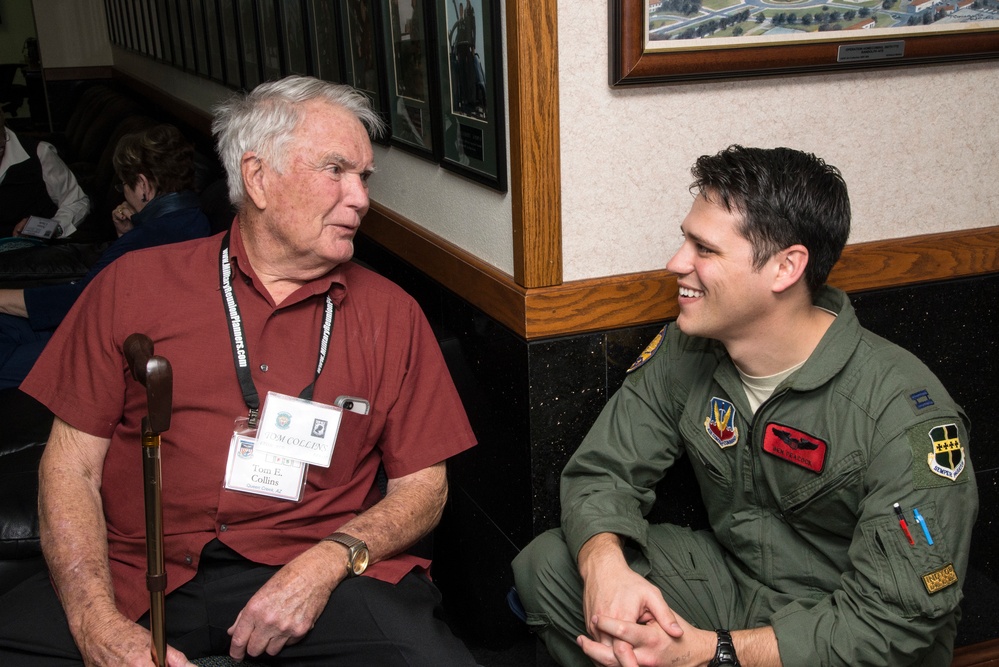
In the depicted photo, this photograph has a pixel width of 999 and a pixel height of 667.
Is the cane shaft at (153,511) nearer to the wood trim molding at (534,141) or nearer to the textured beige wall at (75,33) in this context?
the wood trim molding at (534,141)

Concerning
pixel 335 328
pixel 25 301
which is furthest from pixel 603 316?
pixel 25 301

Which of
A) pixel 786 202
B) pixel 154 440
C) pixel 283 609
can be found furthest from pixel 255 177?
pixel 786 202

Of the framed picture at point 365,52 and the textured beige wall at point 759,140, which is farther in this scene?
the framed picture at point 365,52

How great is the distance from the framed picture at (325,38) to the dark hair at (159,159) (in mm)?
581

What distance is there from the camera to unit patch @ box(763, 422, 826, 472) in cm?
176

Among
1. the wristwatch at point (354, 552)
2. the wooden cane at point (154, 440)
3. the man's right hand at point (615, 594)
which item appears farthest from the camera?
the wristwatch at point (354, 552)

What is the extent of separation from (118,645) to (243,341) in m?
0.60

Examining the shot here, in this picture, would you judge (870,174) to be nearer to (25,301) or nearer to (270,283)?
(270,283)

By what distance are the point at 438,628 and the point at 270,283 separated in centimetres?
79

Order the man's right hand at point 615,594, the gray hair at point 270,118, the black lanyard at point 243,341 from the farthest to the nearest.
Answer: the gray hair at point 270,118, the black lanyard at point 243,341, the man's right hand at point 615,594

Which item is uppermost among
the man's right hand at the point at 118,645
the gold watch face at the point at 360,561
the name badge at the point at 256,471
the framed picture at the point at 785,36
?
the framed picture at the point at 785,36

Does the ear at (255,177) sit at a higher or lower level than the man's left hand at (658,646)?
higher

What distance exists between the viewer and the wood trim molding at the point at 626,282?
2.12m

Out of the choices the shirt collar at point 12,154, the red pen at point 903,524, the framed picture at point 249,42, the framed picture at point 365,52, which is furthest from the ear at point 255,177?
the shirt collar at point 12,154
